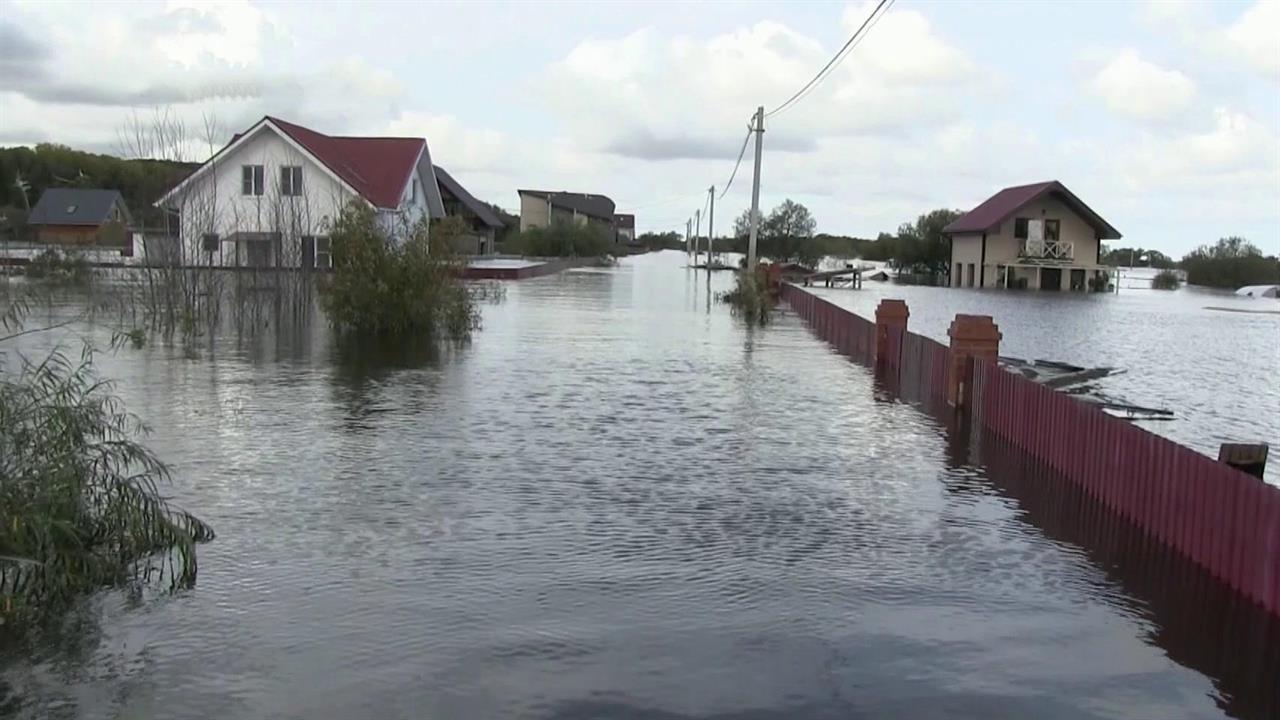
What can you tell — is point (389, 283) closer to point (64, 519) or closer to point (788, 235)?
point (64, 519)

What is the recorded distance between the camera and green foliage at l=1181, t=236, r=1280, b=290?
98.6m

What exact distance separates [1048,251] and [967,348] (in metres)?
64.3

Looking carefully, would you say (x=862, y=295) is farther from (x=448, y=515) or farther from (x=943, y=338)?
(x=448, y=515)

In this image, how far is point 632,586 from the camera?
27.5 feet

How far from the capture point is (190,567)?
8180mm

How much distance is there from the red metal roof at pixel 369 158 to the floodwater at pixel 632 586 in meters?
33.4

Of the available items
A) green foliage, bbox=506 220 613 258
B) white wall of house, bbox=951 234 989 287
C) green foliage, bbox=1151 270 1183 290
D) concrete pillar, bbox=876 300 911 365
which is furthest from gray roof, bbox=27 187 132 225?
green foliage, bbox=1151 270 1183 290

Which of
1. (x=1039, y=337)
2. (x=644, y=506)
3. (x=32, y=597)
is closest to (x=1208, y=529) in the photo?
(x=644, y=506)

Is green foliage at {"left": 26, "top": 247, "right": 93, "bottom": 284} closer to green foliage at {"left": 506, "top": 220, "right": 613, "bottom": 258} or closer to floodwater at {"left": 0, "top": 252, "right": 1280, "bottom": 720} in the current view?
floodwater at {"left": 0, "top": 252, "right": 1280, "bottom": 720}

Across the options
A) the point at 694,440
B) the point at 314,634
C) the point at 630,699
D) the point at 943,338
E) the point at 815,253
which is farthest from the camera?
the point at 815,253

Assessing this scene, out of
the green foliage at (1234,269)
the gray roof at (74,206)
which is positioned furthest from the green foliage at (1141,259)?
the gray roof at (74,206)

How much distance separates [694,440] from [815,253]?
108 meters

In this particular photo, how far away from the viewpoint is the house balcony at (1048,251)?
7700 cm

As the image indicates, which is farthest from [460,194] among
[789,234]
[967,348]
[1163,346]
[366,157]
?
[967,348]
